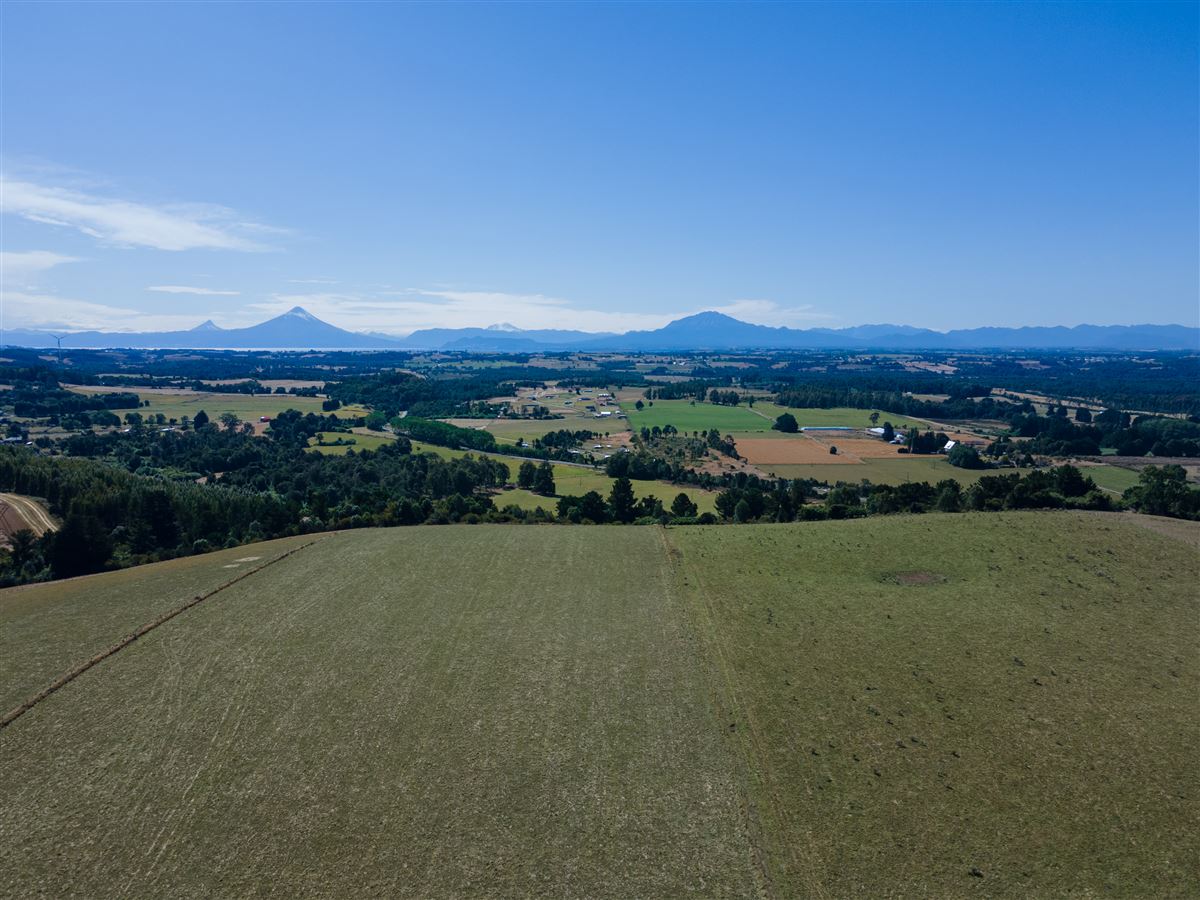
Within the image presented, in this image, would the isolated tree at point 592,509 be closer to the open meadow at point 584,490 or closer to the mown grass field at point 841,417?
the open meadow at point 584,490

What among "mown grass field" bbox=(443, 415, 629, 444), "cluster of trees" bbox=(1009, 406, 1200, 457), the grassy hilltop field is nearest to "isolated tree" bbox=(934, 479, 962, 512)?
the grassy hilltop field

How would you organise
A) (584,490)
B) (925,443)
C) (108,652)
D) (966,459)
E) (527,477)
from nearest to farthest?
(108,652), (584,490), (527,477), (966,459), (925,443)

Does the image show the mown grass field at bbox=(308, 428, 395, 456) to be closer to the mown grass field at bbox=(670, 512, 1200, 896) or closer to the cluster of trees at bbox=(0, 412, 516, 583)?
the cluster of trees at bbox=(0, 412, 516, 583)

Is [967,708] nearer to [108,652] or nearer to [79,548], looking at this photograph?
[108,652]

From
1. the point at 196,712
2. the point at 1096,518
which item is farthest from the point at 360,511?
the point at 1096,518

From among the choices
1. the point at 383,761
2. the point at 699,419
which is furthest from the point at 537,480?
the point at 699,419

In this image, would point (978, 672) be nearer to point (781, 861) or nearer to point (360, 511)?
point (781, 861)
